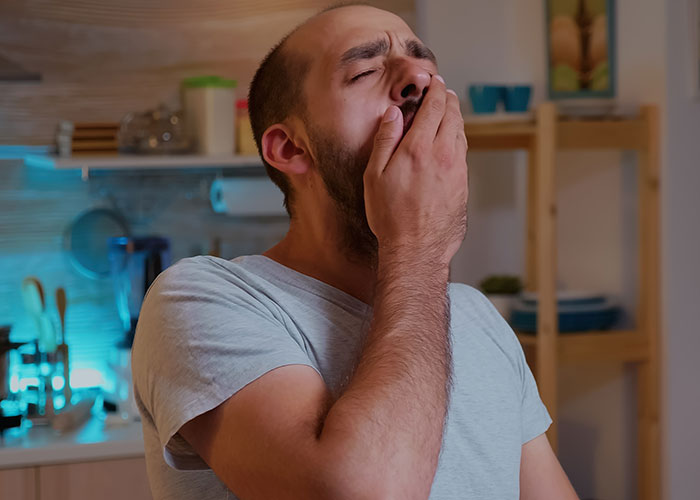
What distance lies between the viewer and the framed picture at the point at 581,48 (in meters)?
2.36

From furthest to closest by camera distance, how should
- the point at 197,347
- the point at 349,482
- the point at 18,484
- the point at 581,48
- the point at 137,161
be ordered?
the point at 581,48, the point at 137,161, the point at 18,484, the point at 197,347, the point at 349,482

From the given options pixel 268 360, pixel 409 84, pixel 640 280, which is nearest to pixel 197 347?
pixel 268 360

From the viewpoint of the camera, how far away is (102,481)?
81.1 inches

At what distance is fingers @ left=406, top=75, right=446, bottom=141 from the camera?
3.18 feet

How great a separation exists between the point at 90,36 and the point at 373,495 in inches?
82.3

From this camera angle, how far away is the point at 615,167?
237cm

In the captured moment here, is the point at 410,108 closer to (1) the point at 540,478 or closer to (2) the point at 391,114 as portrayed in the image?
(2) the point at 391,114

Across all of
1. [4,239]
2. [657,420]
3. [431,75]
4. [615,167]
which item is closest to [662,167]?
[615,167]

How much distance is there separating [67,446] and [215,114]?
95cm

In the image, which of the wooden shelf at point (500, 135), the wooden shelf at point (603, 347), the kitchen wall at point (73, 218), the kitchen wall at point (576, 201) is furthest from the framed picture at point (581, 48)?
the kitchen wall at point (73, 218)

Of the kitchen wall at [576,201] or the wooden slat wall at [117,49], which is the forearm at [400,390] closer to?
the kitchen wall at [576,201]

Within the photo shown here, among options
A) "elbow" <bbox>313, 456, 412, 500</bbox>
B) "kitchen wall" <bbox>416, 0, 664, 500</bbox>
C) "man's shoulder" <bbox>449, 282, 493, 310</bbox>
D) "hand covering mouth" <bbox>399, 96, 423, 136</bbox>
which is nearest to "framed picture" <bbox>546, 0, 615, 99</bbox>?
"kitchen wall" <bbox>416, 0, 664, 500</bbox>

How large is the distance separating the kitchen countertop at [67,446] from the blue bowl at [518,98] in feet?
4.17

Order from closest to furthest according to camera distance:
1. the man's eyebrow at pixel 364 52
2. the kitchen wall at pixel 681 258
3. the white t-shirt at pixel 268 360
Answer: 1. the white t-shirt at pixel 268 360
2. the man's eyebrow at pixel 364 52
3. the kitchen wall at pixel 681 258
